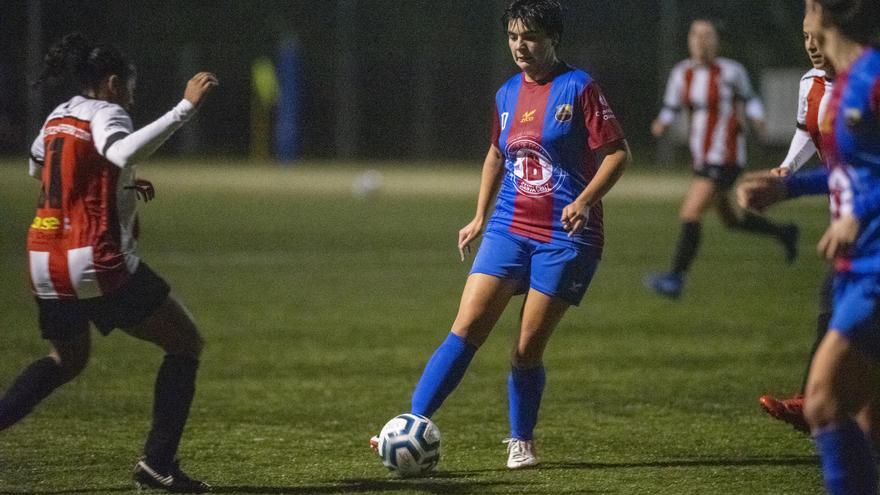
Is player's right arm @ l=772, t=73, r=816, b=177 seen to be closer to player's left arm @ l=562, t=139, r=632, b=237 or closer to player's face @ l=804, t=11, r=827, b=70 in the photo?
player's face @ l=804, t=11, r=827, b=70

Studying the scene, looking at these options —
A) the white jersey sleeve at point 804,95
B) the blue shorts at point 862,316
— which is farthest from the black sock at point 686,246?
the blue shorts at point 862,316

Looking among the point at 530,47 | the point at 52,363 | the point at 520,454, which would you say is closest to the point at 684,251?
the point at 520,454

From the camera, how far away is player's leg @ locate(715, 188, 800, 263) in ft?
40.1

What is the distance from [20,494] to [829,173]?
3.19 meters

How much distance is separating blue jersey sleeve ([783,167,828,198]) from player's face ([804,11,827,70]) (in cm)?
40

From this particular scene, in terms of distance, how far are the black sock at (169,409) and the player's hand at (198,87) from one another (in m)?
1.02

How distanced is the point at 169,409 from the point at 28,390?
55cm

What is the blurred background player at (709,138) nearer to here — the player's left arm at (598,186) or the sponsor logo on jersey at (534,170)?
the sponsor logo on jersey at (534,170)

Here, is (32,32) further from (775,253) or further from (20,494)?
(20,494)

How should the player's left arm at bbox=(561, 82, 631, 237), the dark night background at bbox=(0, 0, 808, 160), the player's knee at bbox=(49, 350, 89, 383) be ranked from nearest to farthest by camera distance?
the player's knee at bbox=(49, 350, 89, 383) < the player's left arm at bbox=(561, 82, 631, 237) < the dark night background at bbox=(0, 0, 808, 160)

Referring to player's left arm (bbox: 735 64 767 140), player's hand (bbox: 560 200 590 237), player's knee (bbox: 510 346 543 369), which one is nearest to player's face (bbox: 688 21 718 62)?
player's left arm (bbox: 735 64 767 140)

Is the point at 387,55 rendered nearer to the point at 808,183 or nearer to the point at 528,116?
the point at 528,116

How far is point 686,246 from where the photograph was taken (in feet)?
38.8

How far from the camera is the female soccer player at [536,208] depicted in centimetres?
559
